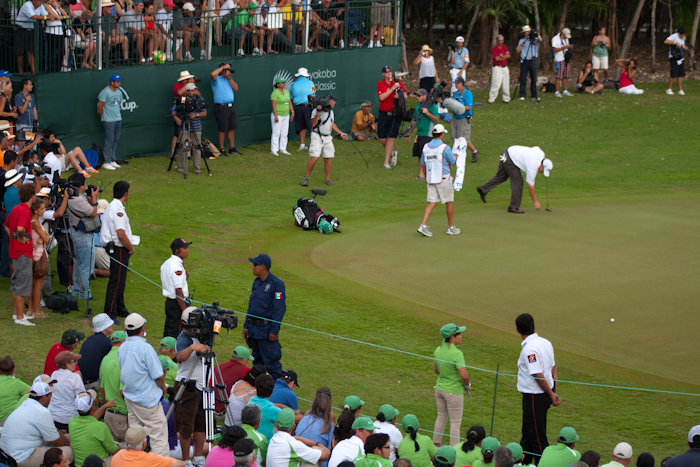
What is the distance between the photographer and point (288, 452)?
6.95 m

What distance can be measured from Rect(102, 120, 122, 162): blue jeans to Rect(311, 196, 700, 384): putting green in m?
7.26

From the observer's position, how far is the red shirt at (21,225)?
10617 mm

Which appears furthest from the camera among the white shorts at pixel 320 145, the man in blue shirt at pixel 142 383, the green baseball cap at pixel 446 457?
the white shorts at pixel 320 145

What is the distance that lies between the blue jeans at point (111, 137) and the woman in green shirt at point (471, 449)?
Answer: 591 inches

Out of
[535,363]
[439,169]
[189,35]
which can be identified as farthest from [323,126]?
[535,363]

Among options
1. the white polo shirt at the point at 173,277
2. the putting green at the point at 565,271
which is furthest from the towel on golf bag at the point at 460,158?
the white polo shirt at the point at 173,277

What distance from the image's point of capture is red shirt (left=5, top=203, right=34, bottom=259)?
10.6 meters

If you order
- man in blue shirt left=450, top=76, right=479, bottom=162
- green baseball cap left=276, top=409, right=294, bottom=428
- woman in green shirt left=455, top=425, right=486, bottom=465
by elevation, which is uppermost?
man in blue shirt left=450, top=76, right=479, bottom=162

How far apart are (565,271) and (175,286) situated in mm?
7128

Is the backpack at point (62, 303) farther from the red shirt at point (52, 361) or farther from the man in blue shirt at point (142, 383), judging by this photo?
the man in blue shirt at point (142, 383)

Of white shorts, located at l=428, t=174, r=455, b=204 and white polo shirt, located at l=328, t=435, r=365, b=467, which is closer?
white polo shirt, located at l=328, t=435, r=365, b=467

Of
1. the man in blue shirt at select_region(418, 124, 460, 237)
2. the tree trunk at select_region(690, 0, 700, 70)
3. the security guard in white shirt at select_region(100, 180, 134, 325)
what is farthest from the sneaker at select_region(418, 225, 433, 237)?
the tree trunk at select_region(690, 0, 700, 70)

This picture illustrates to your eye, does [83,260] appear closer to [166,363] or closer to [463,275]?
[166,363]

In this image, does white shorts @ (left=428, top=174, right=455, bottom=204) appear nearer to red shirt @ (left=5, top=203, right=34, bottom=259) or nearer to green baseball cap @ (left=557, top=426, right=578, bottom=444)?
red shirt @ (left=5, top=203, right=34, bottom=259)
